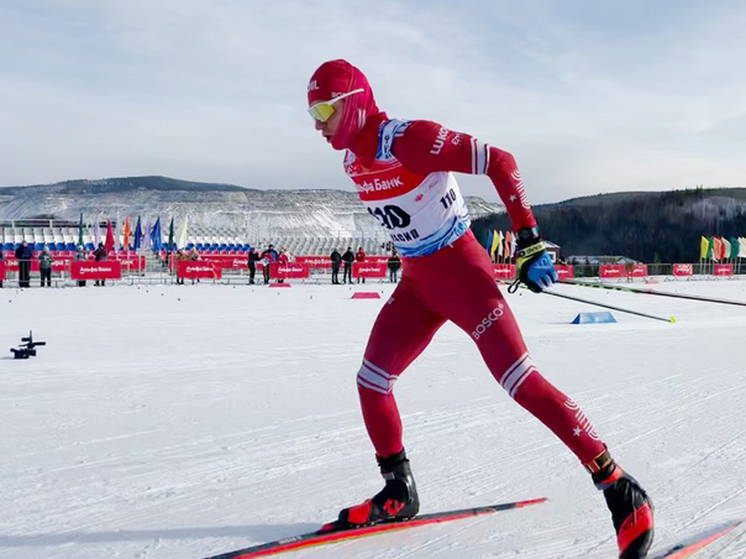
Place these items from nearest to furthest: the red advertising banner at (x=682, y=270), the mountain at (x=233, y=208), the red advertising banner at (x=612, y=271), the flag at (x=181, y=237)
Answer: the red advertising banner at (x=612, y=271), the flag at (x=181, y=237), the red advertising banner at (x=682, y=270), the mountain at (x=233, y=208)

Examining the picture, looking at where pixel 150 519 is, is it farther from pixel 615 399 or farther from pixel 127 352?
pixel 127 352

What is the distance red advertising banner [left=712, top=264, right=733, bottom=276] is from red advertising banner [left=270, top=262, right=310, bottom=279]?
85.7 ft

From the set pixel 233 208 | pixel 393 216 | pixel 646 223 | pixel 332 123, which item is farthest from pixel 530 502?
pixel 233 208

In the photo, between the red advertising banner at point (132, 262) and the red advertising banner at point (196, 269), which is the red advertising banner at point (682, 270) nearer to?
the red advertising banner at point (196, 269)

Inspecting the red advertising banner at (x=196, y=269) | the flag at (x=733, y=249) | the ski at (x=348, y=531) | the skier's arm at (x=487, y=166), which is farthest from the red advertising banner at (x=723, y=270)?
the skier's arm at (x=487, y=166)

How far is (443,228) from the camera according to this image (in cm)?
312

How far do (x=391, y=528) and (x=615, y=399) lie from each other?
3.35 m

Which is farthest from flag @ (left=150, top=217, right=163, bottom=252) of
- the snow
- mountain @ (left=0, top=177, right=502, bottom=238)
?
mountain @ (left=0, top=177, right=502, bottom=238)

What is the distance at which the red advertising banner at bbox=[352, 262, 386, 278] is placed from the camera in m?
29.4

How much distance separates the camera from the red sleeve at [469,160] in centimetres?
286

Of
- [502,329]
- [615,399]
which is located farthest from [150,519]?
[615,399]

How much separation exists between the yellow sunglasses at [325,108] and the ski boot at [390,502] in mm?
1617

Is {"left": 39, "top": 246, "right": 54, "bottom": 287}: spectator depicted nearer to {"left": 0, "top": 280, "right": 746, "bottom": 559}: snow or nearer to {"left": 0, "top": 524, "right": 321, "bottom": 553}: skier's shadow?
{"left": 0, "top": 280, "right": 746, "bottom": 559}: snow

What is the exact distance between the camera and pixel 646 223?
85.2 m
